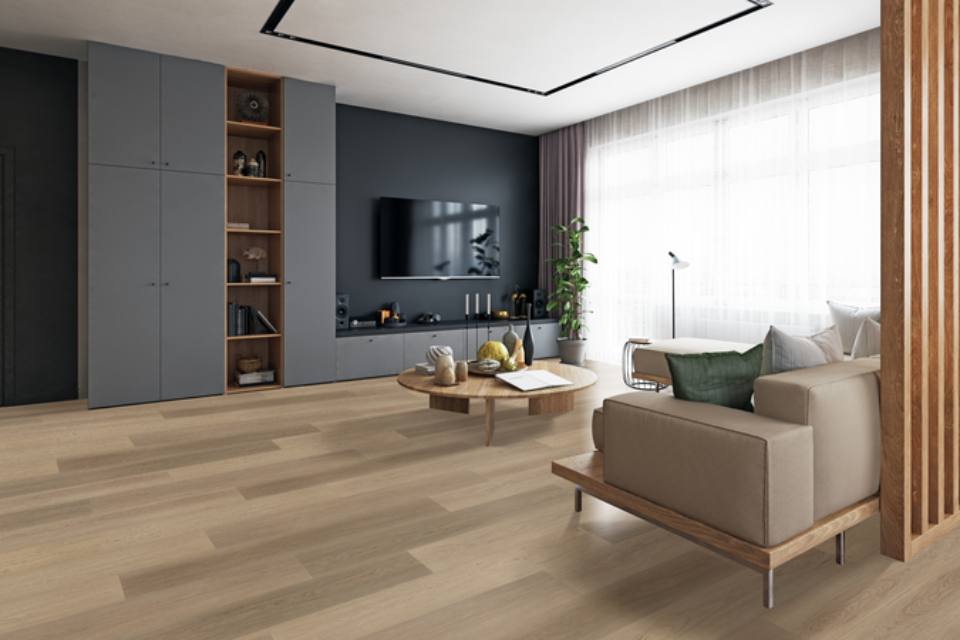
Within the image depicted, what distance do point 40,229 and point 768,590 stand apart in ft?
17.1

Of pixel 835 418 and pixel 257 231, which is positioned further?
pixel 257 231

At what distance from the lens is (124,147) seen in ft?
14.8

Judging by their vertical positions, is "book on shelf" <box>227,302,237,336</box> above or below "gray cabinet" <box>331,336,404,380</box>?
above

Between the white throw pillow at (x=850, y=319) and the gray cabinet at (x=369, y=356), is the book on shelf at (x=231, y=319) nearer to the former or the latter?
the gray cabinet at (x=369, y=356)

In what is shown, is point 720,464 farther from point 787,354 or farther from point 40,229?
point 40,229

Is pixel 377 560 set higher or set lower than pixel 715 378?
lower

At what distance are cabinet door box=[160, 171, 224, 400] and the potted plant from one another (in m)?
3.38

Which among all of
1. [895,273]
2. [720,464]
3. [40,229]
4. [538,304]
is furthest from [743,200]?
[40,229]

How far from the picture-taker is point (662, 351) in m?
4.44

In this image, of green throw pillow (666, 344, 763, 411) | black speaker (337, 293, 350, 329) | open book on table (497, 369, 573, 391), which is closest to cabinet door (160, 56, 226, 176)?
black speaker (337, 293, 350, 329)

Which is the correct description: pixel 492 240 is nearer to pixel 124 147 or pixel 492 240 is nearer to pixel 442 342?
pixel 442 342

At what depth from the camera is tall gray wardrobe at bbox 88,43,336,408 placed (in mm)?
4453

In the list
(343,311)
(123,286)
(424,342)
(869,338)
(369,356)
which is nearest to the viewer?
(869,338)

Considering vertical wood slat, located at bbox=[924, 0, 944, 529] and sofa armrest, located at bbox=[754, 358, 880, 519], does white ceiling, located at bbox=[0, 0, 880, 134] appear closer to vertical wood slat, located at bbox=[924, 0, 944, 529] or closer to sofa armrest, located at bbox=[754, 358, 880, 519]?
vertical wood slat, located at bbox=[924, 0, 944, 529]
